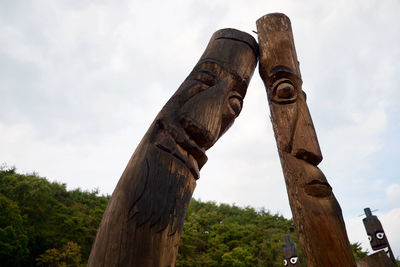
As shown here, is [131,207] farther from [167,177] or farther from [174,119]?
[174,119]

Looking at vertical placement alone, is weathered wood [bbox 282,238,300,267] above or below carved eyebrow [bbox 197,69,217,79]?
below

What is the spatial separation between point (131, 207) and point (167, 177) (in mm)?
190

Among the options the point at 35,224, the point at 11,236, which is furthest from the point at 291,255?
the point at 35,224

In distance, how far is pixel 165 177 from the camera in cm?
113

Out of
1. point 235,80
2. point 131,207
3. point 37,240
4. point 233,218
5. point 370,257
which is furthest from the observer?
point 233,218

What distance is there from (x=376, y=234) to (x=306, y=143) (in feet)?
20.4

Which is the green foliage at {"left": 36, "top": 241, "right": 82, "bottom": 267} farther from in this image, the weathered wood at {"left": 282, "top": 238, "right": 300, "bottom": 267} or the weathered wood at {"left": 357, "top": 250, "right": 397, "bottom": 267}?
the weathered wood at {"left": 357, "top": 250, "right": 397, "bottom": 267}

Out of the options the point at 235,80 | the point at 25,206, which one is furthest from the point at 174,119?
the point at 25,206

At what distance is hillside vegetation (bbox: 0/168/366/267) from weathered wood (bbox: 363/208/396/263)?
7933mm

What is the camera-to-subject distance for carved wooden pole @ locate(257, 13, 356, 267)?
1825 mm

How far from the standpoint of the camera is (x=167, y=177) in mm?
1131

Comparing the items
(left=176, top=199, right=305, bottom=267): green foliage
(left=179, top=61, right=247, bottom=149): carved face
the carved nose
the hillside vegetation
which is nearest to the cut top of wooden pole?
the carved nose

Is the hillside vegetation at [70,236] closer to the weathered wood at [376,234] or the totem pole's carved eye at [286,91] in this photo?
the weathered wood at [376,234]

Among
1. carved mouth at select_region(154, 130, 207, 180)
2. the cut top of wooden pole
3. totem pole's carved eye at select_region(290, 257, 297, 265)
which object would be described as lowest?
totem pole's carved eye at select_region(290, 257, 297, 265)
